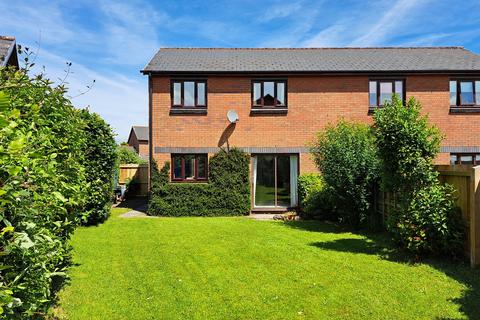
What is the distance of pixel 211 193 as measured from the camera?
15.5m

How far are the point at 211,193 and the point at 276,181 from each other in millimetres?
2936

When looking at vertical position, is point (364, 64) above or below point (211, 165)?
above

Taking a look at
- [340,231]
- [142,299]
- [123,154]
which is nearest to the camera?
[142,299]

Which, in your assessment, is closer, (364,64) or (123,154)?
(364,64)

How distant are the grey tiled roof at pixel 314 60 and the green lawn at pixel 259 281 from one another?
8525 mm

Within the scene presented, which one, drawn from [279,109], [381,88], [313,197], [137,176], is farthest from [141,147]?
[313,197]

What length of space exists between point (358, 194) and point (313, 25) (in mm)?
6681

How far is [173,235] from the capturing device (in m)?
11.0

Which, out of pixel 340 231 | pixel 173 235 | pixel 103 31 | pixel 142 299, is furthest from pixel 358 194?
pixel 103 31

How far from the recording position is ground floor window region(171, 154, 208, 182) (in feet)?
52.5

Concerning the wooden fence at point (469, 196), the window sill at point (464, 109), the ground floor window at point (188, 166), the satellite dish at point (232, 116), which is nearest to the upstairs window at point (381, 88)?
the window sill at point (464, 109)

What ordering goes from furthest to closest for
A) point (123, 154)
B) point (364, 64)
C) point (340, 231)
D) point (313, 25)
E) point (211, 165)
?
point (123, 154), point (364, 64), point (211, 165), point (313, 25), point (340, 231)

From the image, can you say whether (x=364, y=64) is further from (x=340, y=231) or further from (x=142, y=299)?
(x=142, y=299)

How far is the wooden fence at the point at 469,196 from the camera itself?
6.92 meters
